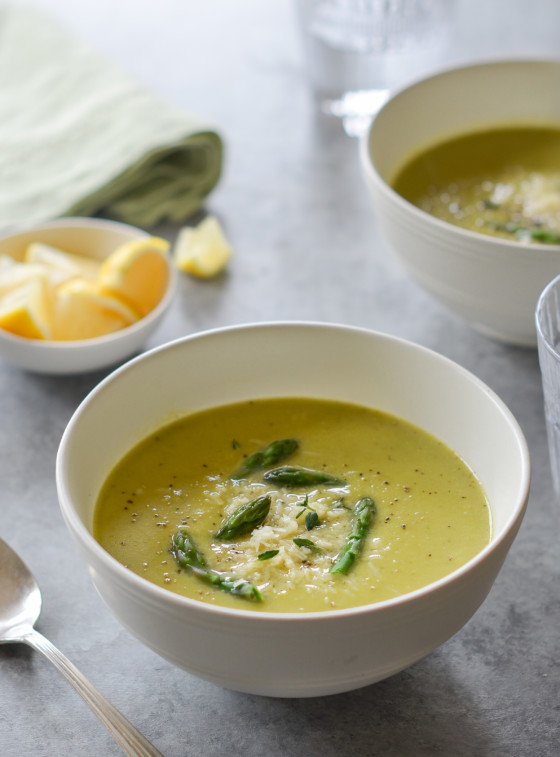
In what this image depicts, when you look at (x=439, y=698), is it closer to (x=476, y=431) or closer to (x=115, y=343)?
(x=476, y=431)

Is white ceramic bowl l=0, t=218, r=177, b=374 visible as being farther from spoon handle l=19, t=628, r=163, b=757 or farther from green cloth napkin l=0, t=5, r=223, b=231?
spoon handle l=19, t=628, r=163, b=757

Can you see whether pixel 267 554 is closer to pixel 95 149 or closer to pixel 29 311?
pixel 29 311

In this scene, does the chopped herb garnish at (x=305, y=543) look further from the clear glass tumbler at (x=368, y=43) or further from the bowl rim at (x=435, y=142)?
the clear glass tumbler at (x=368, y=43)

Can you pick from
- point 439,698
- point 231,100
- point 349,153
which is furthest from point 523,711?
point 231,100

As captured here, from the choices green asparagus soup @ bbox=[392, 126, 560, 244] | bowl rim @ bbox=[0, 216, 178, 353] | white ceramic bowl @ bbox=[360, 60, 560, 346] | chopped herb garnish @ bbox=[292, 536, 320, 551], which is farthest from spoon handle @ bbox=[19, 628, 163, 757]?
green asparagus soup @ bbox=[392, 126, 560, 244]

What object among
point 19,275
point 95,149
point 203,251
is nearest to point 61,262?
point 19,275

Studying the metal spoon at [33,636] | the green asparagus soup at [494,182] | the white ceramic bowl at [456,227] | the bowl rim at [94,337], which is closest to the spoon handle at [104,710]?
the metal spoon at [33,636]
